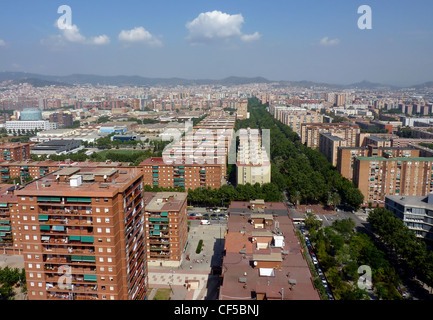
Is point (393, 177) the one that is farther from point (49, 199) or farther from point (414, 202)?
point (49, 199)

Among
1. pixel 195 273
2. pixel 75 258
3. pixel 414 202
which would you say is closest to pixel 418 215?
pixel 414 202

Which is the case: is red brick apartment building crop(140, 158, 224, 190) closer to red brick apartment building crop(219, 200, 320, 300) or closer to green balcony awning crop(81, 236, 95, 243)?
red brick apartment building crop(219, 200, 320, 300)

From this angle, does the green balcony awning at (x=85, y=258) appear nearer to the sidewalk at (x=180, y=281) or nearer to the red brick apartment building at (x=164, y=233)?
the sidewalk at (x=180, y=281)

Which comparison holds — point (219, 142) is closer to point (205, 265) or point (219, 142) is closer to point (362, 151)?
point (362, 151)

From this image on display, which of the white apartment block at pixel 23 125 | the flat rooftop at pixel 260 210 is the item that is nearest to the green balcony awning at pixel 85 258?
the flat rooftop at pixel 260 210

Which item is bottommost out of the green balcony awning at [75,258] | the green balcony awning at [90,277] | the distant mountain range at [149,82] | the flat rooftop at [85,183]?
the green balcony awning at [90,277]
